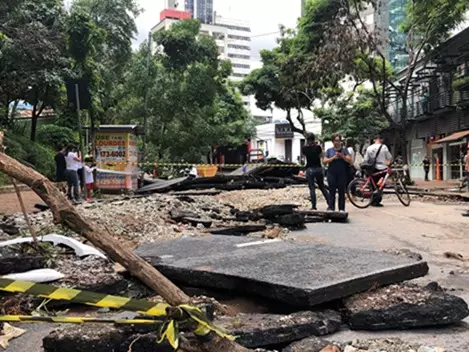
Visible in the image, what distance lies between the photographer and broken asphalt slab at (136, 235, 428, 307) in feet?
11.7

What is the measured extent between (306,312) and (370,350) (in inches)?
19.8

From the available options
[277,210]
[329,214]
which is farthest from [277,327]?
[329,214]

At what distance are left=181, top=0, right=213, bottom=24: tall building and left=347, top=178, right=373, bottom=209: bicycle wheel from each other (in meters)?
128

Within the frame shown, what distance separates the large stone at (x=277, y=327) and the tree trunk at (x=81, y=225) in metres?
0.62

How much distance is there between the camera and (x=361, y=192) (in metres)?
12.1

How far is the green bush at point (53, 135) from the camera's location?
25812mm

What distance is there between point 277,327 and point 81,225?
1448 mm

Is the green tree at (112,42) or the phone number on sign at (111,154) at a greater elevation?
the green tree at (112,42)

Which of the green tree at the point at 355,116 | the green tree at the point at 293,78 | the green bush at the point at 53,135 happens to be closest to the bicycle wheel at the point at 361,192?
the green tree at the point at 293,78

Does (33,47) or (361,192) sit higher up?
(33,47)

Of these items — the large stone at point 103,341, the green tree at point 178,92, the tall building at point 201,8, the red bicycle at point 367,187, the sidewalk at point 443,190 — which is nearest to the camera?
the large stone at point 103,341

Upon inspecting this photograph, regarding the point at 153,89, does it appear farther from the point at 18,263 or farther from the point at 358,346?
the point at 358,346

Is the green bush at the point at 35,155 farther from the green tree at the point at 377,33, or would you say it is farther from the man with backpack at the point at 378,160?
the man with backpack at the point at 378,160

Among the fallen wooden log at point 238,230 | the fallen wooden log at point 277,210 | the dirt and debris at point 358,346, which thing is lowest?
the dirt and debris at point 358,346
